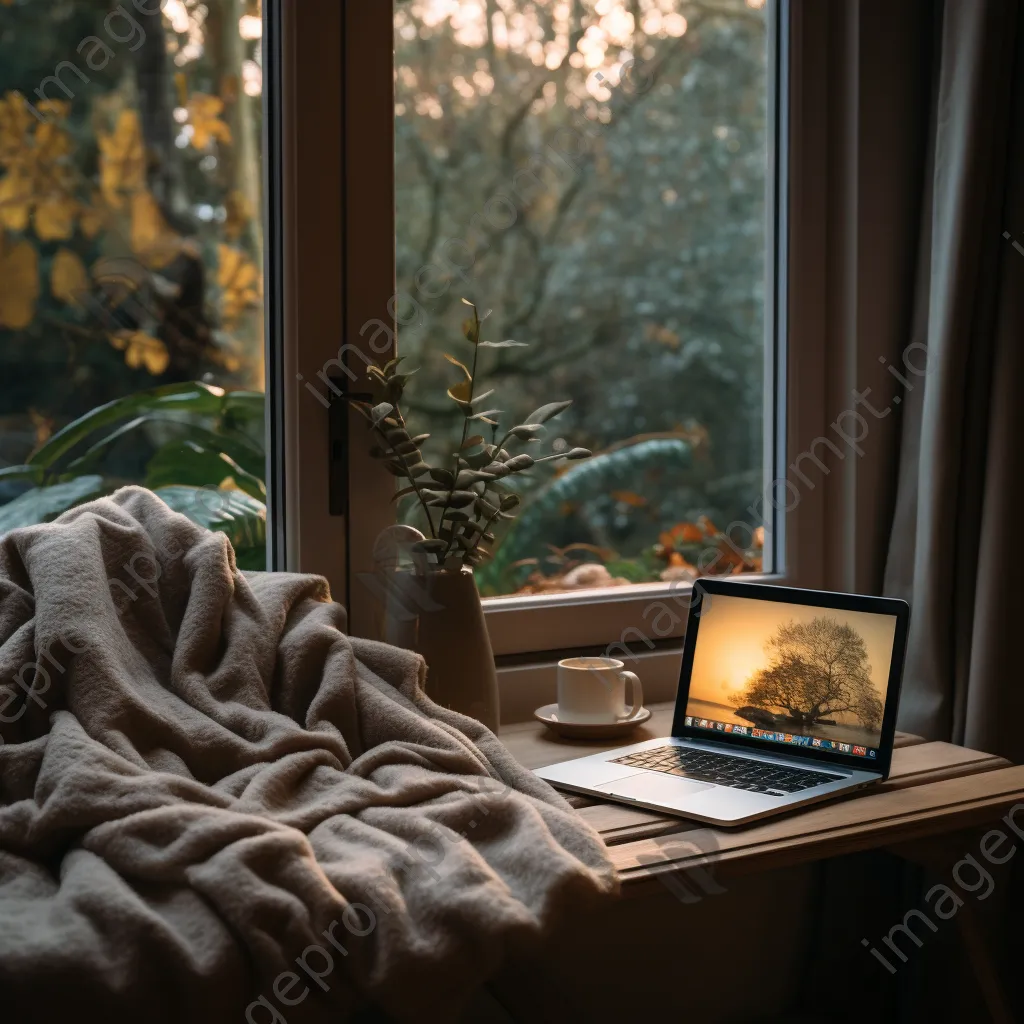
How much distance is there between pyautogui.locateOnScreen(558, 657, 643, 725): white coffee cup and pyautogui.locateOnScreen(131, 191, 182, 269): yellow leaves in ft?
2.33

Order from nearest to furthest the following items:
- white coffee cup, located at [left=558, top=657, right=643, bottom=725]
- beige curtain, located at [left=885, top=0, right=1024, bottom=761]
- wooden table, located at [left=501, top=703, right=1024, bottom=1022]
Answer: wooden table, located at [left=501, top=703, right=1024, bottom=1022], white coffee cup, located at [left=558, top=657, right=643, bottom=725], beige curtain, located at [left=885, top=0, right=1024, bottom=761]

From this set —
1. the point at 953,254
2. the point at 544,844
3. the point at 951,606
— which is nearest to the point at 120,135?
the point at 544,844

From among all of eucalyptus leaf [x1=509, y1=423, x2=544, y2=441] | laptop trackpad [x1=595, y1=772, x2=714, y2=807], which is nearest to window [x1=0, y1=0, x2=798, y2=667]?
eucalyptus leaf [x1=509, y1=423, x2=544, y2=441]

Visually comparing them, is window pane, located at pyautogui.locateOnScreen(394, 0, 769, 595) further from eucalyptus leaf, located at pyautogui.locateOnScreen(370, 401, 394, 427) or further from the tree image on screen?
the tree image on screen

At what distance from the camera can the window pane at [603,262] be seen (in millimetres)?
1593

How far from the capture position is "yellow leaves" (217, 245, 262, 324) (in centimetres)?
141

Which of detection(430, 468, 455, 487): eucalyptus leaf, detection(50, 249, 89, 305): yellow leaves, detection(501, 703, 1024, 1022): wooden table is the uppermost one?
detection(50, 249, 89, 305): yellow leaves

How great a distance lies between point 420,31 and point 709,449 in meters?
0.80

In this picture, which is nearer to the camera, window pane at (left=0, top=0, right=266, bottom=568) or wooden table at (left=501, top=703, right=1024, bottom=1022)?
wooden table at (left=501, top=703, right=1024, bottom=1022)

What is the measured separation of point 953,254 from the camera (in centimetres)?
155

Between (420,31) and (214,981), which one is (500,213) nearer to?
(420,31)

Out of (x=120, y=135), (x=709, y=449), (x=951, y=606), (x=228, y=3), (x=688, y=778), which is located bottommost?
(x=688, y=778)

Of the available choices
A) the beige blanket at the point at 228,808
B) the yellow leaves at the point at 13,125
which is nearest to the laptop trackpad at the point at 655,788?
the beige blanket at the point at 228,808

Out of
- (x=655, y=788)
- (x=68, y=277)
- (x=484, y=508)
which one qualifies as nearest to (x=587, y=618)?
(x=484, y=508)
